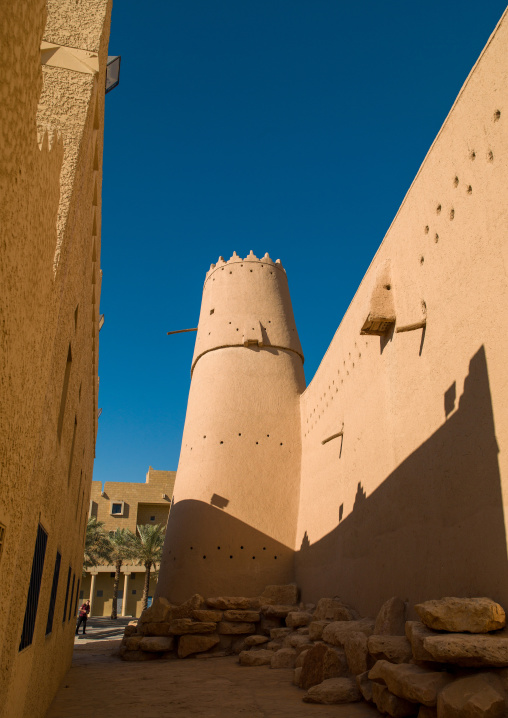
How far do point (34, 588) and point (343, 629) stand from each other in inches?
179

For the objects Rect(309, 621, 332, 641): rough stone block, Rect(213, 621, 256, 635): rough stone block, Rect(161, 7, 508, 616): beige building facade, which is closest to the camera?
Rect(161, 7, 508, 616): beige building facade

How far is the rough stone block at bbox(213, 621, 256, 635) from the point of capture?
35.8ft

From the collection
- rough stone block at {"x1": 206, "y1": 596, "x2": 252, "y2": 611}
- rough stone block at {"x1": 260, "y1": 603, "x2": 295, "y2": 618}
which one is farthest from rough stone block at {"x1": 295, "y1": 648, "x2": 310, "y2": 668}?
rough stone block at {"x1": 206, "y1": 596, "x2": 252, "y2": 611}

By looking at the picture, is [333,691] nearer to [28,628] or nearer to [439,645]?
[439,645]

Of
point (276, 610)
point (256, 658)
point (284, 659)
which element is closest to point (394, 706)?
point (284, 659)

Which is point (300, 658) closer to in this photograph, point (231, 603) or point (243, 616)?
point (243, 616)

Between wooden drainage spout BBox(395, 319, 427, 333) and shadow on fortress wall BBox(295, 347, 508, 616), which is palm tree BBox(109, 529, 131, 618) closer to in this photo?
shadow on fortress wall BBox(295, 347, 508, 616)

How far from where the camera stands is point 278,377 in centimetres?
1441

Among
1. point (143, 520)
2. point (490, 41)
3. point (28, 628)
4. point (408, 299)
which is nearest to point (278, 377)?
point (408, 299)

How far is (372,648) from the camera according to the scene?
18.3 feet

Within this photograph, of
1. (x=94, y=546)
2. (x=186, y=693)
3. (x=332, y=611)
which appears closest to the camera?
(x=186, y=693)

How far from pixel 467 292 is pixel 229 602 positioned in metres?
8.33

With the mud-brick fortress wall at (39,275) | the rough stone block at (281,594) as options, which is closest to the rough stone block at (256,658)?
the rough stone block at (281,594)

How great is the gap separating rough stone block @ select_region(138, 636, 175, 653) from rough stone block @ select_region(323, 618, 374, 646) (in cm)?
460
